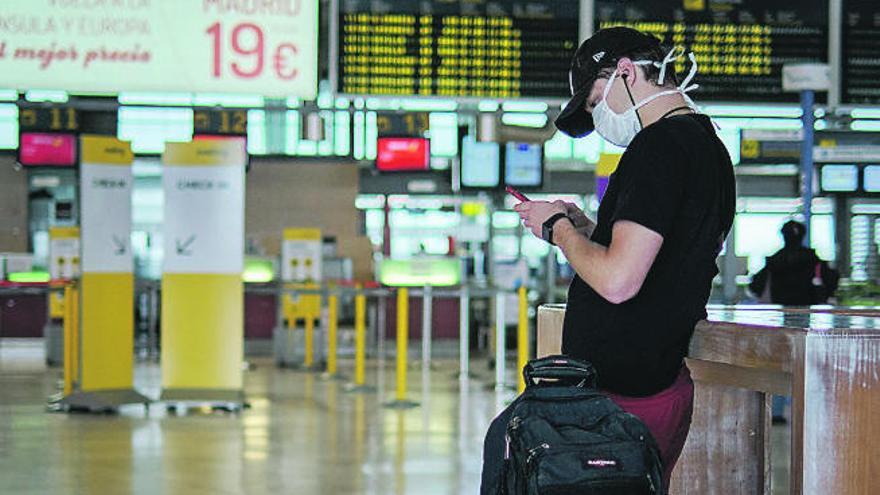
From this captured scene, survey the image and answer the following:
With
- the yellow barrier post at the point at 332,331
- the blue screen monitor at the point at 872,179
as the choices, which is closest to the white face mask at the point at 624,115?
the yellow barrier post at the point at 332,331

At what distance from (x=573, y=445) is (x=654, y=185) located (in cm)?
49

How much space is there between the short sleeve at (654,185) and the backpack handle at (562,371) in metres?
0.27

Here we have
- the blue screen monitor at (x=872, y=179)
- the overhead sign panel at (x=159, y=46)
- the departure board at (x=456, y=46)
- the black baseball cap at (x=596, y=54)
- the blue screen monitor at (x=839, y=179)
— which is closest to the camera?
the black baseball cap at (x=596, y=54)

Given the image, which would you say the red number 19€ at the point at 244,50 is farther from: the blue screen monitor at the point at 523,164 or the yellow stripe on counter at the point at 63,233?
the yellow stripe on counter at the point at 63,233

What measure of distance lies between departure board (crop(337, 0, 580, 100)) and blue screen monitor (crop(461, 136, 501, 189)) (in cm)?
619

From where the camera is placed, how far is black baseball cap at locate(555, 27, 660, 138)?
245 cm

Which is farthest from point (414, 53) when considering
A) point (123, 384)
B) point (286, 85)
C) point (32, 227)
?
point (32, 227)

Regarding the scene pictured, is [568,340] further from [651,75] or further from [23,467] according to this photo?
[23,467]

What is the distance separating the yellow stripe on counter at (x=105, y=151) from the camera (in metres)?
8.76

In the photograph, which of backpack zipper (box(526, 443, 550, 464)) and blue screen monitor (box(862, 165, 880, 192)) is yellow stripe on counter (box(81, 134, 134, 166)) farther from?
backpack zipper (box(526, 443, 550, 464))

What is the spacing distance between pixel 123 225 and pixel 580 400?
7242mm

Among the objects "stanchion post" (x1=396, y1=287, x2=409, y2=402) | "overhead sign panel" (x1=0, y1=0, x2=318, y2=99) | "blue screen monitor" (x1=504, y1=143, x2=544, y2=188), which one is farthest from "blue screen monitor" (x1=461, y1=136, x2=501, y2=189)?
"overhead sign panel" (x1=0, y1=0, x2=318, y2=99)

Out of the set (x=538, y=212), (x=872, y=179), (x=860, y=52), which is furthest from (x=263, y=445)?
(x=872, y=179)

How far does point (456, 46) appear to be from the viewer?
7.64 m
